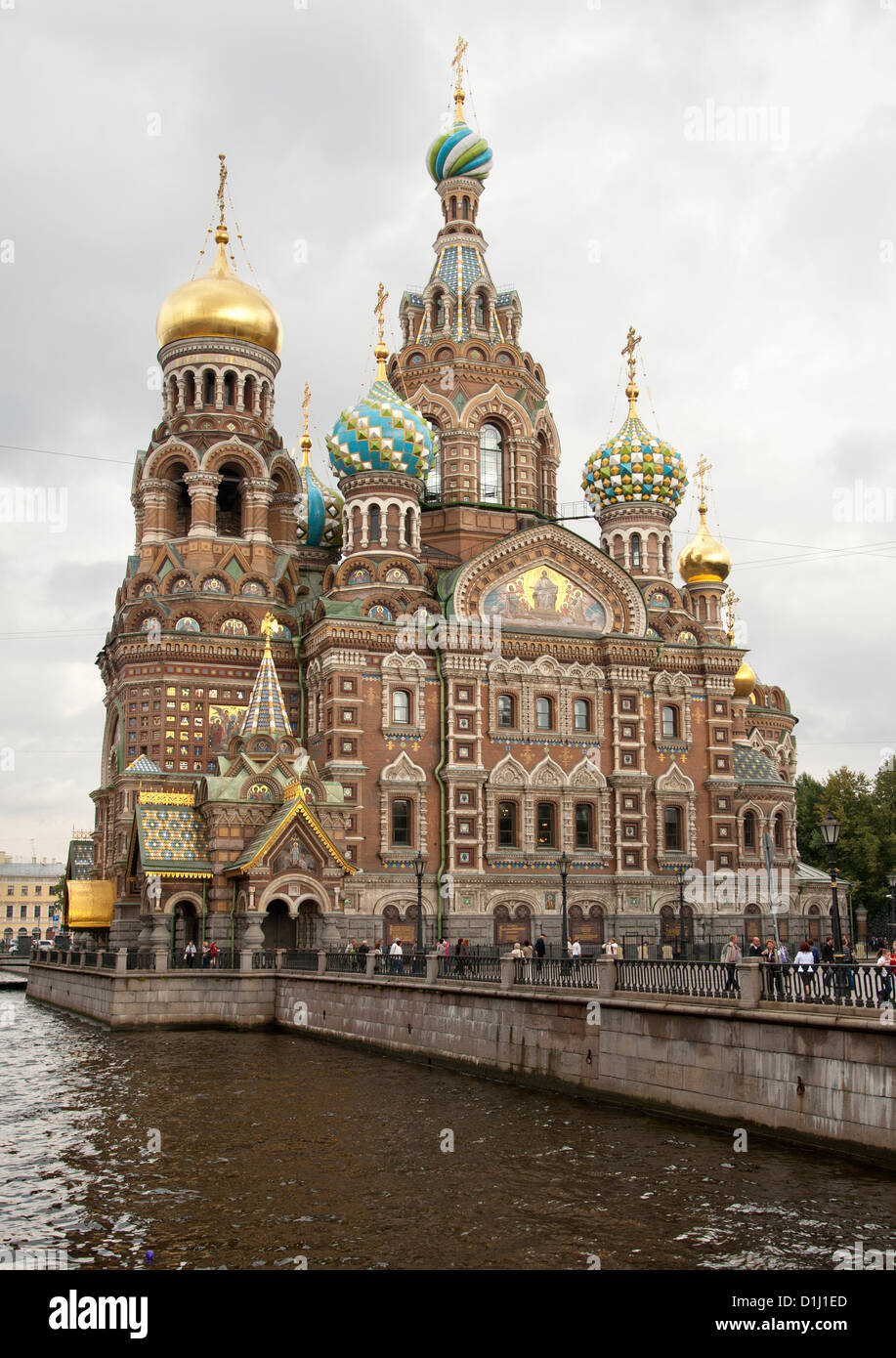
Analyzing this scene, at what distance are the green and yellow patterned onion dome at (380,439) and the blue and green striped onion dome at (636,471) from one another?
7.51 metres

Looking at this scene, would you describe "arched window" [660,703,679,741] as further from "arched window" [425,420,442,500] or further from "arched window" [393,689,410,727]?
"arched window" [425,420,442,500]

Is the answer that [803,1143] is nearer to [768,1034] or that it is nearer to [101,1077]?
[768,1034]

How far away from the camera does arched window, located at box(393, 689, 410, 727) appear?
42.2 meters

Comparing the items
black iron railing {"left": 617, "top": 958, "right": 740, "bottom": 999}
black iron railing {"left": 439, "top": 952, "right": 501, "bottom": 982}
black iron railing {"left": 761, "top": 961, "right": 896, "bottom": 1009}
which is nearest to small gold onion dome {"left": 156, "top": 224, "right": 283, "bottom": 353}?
black iron railing {"left": 439, "top": 952, "right": 501, "bottom": 982}

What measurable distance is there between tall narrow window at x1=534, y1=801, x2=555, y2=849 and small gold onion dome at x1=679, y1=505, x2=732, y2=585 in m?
13.2

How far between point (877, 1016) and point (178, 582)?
33.4 meters

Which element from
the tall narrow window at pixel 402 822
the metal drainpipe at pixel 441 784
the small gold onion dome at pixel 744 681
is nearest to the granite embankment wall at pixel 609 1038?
the metal drainpipe at pixel 441 784

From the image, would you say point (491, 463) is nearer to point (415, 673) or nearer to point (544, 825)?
point (415, 673)

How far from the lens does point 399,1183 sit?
49.3 feet

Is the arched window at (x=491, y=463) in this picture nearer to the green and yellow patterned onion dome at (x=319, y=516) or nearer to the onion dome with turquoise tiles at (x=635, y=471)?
the onion dome with turquoise tiles at (x=635, y=471)

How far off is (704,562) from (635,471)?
5.53 m

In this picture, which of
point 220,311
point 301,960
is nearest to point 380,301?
point 220,311

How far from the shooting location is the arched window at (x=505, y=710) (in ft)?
143

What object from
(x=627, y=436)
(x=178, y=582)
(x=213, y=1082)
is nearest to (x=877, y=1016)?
(x=213, y=1082)
